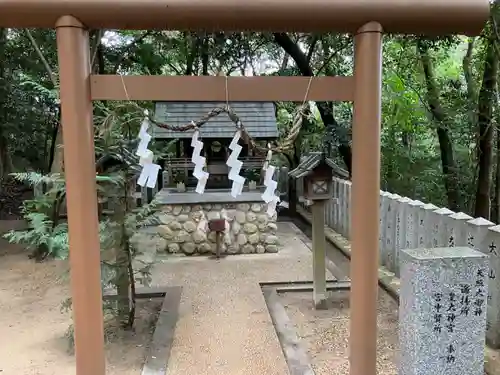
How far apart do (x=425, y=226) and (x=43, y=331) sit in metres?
4.39

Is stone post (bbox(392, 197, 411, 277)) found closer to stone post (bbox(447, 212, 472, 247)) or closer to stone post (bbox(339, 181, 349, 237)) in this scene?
stone post (bbox(447, 212, 472, 247))

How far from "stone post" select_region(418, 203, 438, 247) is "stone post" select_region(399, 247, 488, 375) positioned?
1.98m

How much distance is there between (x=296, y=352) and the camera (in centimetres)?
380

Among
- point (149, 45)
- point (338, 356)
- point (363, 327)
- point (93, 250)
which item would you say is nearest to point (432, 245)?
point (338, 356)

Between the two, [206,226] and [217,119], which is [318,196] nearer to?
[206,226]

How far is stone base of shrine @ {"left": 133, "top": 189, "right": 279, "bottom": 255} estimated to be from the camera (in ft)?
24.7

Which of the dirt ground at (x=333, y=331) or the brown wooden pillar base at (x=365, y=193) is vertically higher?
the brown wooden pillar base at (x=365, y=193)

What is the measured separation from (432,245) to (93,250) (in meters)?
3.86

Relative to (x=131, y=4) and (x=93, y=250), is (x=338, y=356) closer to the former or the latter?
(x=93, y=250)

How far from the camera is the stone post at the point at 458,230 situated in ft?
13.9

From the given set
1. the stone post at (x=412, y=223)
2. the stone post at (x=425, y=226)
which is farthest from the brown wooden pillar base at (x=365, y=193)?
the stone post at (x=412, y=223)

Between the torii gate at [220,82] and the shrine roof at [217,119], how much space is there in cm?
537

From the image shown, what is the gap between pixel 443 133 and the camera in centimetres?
757

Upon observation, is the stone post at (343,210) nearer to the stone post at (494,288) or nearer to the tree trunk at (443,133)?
the tree trunk at (443,133)
